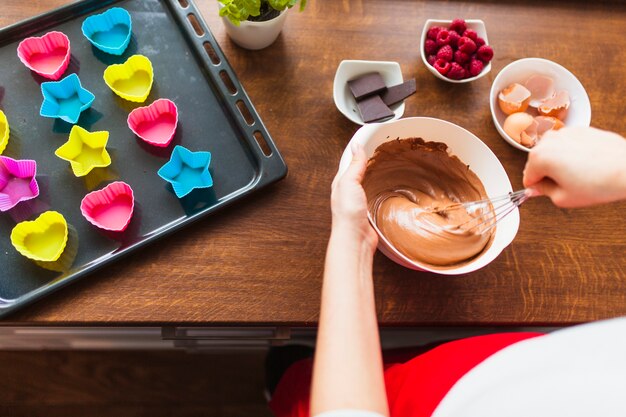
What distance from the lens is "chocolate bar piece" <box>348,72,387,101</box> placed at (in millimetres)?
1049

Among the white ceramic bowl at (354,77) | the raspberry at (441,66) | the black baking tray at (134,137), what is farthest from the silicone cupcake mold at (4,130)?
the raspberry at (441,66)

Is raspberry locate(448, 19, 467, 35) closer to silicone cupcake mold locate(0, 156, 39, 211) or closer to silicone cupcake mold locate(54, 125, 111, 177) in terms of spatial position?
silicone cupcake mold locate(54, 125, 111, 177)

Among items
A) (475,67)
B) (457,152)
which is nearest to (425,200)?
(457,152)

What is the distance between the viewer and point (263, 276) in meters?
0.94

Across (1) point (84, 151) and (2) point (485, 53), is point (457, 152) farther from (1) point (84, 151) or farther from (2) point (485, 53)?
(1) point (84, 151)

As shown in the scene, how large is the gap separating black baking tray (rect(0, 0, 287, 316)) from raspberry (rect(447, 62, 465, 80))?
0.40m

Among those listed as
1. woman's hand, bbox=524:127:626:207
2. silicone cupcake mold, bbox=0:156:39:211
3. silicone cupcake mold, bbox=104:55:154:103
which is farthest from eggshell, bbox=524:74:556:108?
silicone cupcake mold, bbox=0:156:39:211

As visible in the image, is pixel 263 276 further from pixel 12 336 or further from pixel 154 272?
pixel 12 336

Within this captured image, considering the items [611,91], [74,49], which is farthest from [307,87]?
[611,91]

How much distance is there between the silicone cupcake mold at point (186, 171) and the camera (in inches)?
38.2

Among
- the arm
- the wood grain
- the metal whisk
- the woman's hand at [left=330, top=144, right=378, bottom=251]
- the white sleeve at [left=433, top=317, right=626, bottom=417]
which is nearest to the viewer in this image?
the white sleeve at [left=433, top=317, right=626, bottom=417]

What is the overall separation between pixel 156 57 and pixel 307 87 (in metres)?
0.31

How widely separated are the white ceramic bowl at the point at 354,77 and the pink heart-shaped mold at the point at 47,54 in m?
0.54

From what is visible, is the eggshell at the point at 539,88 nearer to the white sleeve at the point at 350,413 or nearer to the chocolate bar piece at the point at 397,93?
the chocolate bar piece at the point at 397,93
